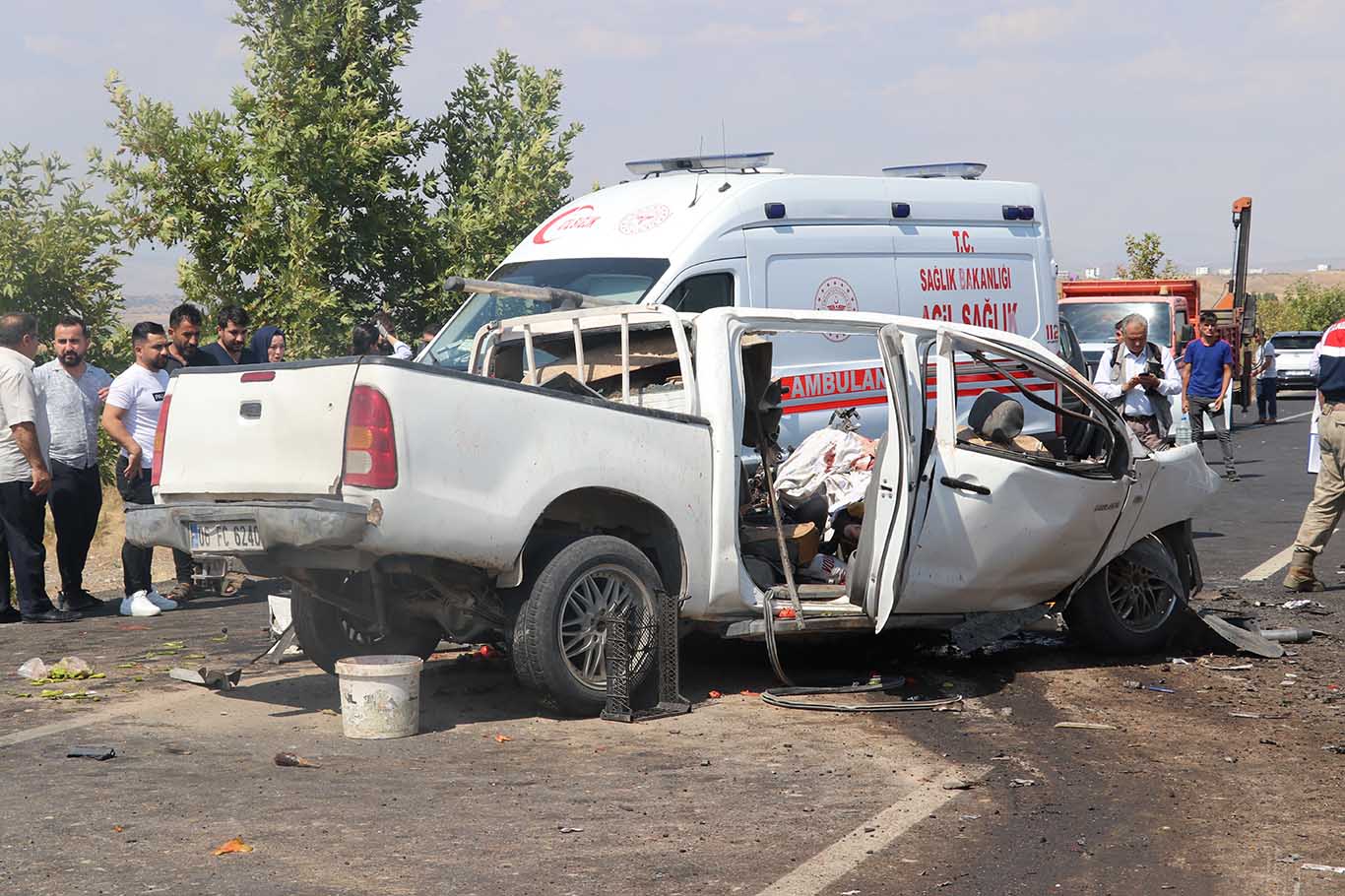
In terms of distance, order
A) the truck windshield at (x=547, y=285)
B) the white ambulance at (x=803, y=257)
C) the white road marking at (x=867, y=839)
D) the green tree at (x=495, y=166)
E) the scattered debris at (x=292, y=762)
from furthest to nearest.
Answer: the green tree at (x=495, y=166), the white ambulance at (x=803, y=257), the truck windshield at (x=547, y=285), the scattered debris at (x=292, y=762), the white road marking at (x=867, y=839)

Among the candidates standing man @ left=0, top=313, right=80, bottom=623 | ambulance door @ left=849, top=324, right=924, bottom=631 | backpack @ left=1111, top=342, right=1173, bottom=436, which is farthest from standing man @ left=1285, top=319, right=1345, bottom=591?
standing man @ left=0, top=313, right=80, bottom=623

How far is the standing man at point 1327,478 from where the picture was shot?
448 inches

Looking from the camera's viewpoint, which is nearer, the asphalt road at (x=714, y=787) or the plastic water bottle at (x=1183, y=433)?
the asphalt road at (x=714, y=787)

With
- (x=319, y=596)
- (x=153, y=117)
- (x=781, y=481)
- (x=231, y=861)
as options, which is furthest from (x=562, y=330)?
(x=153, y=117)

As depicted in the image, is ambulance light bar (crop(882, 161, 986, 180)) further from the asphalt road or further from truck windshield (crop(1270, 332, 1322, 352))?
truck windshield (crop(1270, 332, 1322, 352))

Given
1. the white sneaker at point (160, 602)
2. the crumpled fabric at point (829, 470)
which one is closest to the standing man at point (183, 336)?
the white sneaker at point (160, 602)

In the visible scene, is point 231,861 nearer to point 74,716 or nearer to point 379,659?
point 379,659

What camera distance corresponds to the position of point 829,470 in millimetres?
8953

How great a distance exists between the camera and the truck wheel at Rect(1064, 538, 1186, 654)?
8977 millimetres

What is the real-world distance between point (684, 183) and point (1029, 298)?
11.5ft

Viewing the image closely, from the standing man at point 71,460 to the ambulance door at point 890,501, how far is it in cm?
598

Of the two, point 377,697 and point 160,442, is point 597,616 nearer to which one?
point 377,697

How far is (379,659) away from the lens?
7152mm

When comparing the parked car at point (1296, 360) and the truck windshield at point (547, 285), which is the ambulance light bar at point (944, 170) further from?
the parked car at point (1296, 360)
